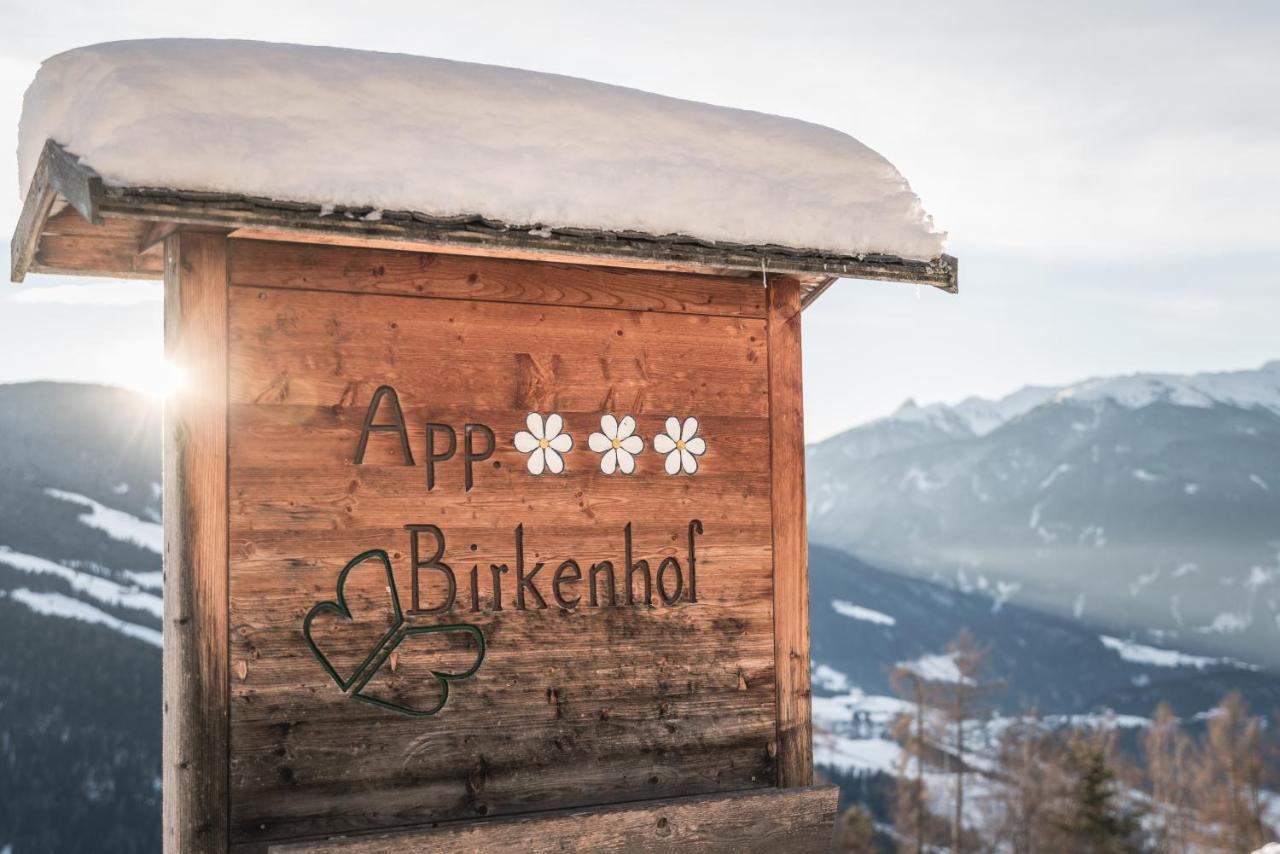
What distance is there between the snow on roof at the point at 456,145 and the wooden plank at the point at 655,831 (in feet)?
7.82

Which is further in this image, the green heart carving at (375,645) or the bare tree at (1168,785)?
the bare tree at (1168,785)

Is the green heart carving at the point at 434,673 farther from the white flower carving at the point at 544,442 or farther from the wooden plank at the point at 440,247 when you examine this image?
the wooden plank at the point at 440,247

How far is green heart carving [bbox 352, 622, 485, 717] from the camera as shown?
4789 mm

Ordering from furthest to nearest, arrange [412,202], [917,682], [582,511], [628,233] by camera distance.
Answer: [917,682]
[582,511]
[628,233]
[412,202]

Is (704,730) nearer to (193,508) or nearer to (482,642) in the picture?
(482,642)

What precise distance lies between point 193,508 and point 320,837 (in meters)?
1.35

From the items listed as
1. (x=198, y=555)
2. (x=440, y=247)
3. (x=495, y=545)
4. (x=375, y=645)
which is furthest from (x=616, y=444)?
(x=198, y=555)

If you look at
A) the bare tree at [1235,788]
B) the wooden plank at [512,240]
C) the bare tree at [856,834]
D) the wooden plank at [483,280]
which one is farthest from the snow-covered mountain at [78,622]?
the wooden plank at [512,240]

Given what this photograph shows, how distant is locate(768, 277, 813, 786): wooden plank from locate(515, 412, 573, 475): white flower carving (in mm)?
1067

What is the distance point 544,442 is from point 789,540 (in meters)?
1.31

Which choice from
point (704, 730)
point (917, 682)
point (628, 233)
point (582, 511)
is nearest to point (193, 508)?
point (582, 511)

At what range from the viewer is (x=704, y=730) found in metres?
5.43

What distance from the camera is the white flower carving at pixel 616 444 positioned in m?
5.31

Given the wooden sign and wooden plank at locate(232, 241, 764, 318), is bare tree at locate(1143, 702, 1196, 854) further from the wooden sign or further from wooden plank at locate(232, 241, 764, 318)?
wooden plank at locate(232, 241, 764, 318)
